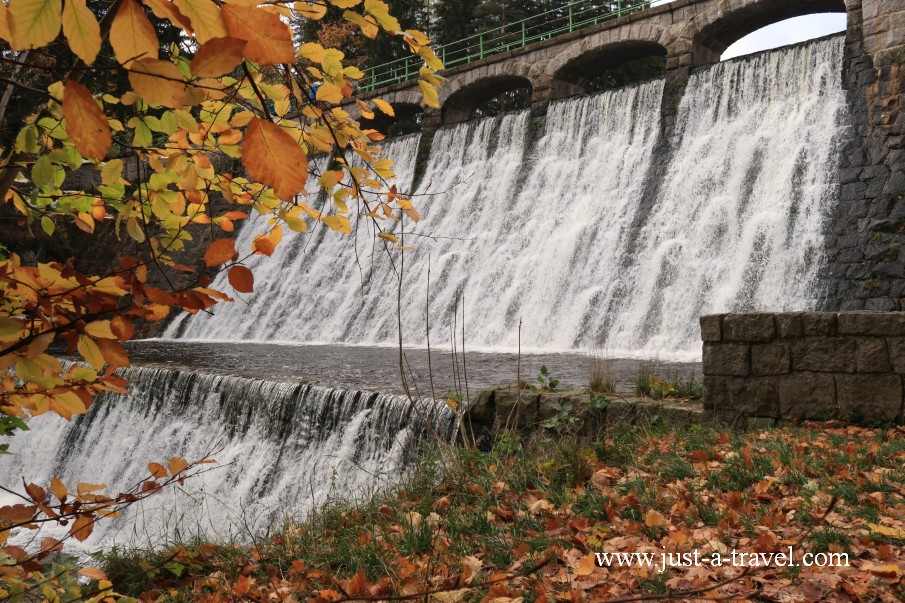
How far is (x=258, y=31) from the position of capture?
0.86 m

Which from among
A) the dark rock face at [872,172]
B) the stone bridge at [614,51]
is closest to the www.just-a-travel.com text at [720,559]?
the dark rock face at [872,172]

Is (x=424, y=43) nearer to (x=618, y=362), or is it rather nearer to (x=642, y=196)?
(x=618, y=362)

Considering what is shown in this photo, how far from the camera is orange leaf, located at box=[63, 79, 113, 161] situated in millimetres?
875

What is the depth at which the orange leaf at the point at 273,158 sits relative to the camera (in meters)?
0.86

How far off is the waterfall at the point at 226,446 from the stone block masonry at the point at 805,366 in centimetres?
191

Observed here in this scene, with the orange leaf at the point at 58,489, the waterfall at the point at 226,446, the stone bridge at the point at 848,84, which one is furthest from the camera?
the stone bridge at the point at 848,84

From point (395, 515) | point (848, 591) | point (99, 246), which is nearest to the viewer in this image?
point (848, 591)

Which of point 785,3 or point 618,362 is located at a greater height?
point 785,3

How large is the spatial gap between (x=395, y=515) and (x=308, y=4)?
307 centimetres

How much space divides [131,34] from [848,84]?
12.8m

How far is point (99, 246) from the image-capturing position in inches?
811

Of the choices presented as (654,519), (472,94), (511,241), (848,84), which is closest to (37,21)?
(654,519)

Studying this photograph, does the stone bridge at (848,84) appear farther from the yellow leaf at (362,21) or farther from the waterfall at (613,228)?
the yellow leaf at (362,21)

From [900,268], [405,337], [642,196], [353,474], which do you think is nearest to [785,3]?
[642,196]
